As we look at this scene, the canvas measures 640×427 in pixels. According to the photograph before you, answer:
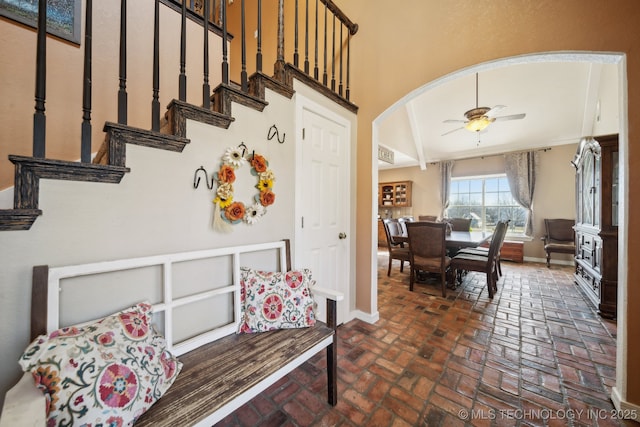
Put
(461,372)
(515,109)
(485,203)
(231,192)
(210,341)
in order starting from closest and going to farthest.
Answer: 1. (210,341)
2. (231,192)
3. (461,372)
4. (515,109)
5. (485,203)

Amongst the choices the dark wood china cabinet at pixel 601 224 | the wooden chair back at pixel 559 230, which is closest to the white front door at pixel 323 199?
the dark wood china cabinet at pixel 601 224

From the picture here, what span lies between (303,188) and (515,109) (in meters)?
4.74

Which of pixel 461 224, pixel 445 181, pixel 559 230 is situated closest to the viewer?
pixel 559 230

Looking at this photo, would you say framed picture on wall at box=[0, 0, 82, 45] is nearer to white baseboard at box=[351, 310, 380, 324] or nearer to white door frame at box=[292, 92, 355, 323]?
white door frame at box=[292, 92, 355, 323]

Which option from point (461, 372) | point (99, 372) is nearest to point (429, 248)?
point (461, 372)

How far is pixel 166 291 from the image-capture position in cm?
119

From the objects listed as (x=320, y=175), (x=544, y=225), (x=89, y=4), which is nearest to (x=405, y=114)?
(x=320, y=175)

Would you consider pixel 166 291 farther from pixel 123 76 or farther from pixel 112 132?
pixel 123 76

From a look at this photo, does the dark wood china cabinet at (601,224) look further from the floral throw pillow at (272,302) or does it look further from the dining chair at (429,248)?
the floral throw pillow at (272,302)

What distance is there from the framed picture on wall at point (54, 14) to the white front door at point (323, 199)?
2.02m

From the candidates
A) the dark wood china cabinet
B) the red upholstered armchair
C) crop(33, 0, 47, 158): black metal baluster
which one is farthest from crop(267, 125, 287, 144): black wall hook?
the red upholstered armchair

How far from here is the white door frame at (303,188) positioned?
6.16 feet

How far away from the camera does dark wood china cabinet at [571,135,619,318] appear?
245cm

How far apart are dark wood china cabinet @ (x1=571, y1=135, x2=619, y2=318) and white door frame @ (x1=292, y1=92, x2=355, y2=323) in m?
2.78
